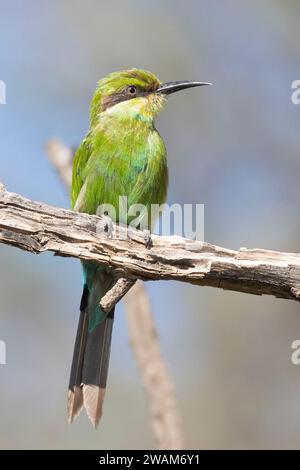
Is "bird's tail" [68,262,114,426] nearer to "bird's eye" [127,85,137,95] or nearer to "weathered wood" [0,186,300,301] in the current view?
"weathered wood" [0,186,300,301]

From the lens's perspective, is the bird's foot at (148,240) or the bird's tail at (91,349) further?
the bird's tail at (91,349)

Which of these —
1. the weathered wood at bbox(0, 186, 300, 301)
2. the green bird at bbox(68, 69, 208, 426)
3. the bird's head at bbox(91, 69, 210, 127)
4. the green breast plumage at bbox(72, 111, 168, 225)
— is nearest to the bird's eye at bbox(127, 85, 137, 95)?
the bird's head at bbox(91, 69, 210, 127)

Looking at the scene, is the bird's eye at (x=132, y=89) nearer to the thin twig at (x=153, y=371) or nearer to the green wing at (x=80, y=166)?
the green wing at (x=80, y=166)

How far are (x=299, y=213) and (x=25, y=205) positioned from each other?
342cm

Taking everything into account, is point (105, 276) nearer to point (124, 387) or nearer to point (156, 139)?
point (156, 139)

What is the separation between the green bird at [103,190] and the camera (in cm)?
473

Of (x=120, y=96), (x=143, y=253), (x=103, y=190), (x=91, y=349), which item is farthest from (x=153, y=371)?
(x=120, y=96)

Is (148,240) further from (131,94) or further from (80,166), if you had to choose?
(131,94)

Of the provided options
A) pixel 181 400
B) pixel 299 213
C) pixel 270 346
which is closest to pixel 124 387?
pixel 181 400

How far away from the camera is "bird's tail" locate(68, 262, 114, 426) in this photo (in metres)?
4.71

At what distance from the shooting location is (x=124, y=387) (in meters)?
6.92

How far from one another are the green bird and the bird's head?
4 centimetres

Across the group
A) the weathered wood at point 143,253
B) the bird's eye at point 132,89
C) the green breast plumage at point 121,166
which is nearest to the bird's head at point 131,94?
the bird's eye at point 132,89

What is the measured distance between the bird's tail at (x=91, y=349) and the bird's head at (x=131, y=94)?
109cm
